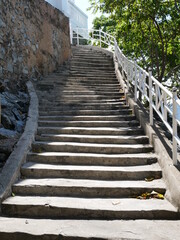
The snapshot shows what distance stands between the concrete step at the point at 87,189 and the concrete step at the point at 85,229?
0.50m

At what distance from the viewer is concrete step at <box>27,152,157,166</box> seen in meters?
3.79

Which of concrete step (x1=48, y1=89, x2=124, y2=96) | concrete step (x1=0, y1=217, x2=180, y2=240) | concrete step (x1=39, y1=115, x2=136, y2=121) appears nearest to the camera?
concrete step (x1=0, y1=217, x2=180, y2=240)

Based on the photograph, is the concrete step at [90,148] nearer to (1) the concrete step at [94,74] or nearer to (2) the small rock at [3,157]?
(2) the small rock at [3,157]

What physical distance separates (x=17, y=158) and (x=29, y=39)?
196 inches

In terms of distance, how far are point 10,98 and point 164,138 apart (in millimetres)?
3379

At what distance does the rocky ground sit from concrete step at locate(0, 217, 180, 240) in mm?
1175

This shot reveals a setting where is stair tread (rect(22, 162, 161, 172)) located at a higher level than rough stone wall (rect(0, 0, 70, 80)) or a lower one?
lower

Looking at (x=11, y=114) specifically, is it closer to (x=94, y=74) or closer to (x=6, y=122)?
(x=6, y=122)

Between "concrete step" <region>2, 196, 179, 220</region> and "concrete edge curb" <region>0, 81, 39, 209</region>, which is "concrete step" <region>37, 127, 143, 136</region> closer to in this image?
"concrete edge curb" <region>0, 81, 39, 209</region>

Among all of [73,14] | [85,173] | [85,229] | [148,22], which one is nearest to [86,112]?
[85,173]

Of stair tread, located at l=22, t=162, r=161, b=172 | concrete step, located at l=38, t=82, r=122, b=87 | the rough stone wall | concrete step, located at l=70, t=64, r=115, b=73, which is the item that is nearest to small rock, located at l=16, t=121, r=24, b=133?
stair tread, located at l=22, t=162, r=161, b=172

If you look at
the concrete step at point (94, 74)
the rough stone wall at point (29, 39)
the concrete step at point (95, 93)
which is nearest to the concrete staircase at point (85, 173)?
the concrete step at point (95, 93)

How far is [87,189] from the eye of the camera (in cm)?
314

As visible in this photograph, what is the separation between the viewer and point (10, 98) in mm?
5609
